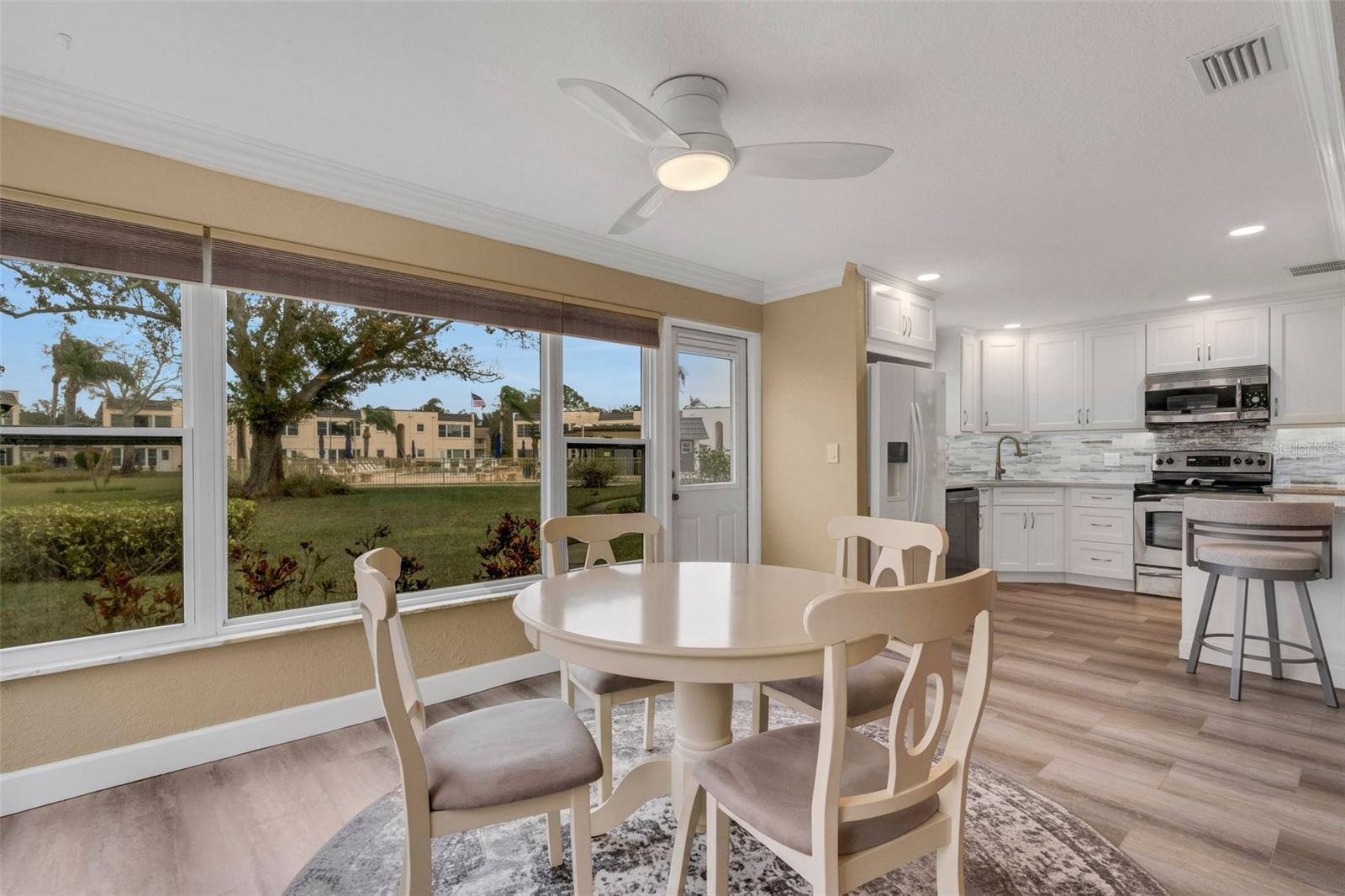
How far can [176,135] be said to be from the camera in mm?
2256

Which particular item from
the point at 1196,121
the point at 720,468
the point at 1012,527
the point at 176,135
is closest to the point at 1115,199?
the point at 1196,121

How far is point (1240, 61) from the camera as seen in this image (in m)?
1.86

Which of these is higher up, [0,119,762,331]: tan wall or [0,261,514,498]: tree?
[0,119,762,331]: tan wall

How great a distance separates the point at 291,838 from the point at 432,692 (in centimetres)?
104

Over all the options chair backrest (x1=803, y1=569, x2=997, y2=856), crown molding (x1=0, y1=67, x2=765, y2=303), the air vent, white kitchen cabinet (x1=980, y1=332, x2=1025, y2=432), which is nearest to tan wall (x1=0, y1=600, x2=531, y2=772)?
crown molding (x1=0, y1=67, x2=765, y2=303)

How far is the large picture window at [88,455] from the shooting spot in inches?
84.2

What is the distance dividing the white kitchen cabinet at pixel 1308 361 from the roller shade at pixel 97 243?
22.1 feet

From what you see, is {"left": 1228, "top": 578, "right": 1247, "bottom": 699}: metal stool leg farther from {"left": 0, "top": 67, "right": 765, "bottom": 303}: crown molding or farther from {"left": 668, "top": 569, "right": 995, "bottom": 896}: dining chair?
{"left": 0, "top": 67, "right": 765, "bottom": 303}: crown molding

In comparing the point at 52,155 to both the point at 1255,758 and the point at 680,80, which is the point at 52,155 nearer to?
the point at 680,80

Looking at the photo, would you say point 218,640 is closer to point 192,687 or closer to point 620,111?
point 192,687

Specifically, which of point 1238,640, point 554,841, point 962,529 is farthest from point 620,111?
point 962,529

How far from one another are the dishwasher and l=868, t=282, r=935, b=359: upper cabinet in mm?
1273

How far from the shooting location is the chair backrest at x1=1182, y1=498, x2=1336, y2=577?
2801mm

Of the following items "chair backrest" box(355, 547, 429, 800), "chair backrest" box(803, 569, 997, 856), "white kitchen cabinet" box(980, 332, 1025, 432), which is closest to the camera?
"chair backrest" box(803, 569, 997, 856)
